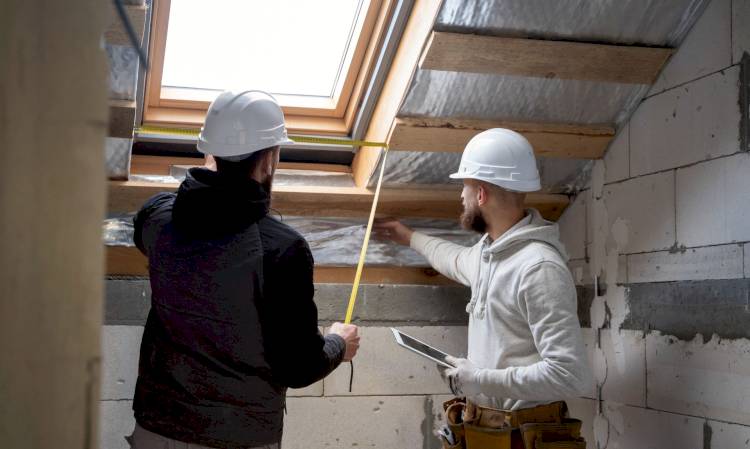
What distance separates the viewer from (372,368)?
303cm

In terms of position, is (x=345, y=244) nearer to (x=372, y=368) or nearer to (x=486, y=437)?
(x=372, y=368)

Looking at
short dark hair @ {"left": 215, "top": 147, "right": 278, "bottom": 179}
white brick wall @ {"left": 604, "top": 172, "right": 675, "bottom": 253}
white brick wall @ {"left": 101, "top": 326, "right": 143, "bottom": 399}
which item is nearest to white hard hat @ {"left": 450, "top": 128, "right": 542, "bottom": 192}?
white brick wall @ {"left": 604, "top": 172, "right": 675, "bottom": 253}

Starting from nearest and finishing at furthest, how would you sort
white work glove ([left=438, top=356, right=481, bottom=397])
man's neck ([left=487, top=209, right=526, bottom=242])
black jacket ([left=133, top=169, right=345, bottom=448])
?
black jacket ([left=133, top=169, right=345, bottom=448])
white work glove ([left=438, top=356, right=481, bottom=397])
man's neck ([left=487, top=209, right=526, bottom=242])

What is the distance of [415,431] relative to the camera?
10.1ft

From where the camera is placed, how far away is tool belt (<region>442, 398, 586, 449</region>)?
2197 mm

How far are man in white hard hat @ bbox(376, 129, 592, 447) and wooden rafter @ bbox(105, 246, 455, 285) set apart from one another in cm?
50

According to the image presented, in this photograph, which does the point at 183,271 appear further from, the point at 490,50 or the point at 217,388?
the point at 490,50

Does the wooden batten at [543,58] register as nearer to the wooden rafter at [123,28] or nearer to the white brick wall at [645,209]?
the white brick wall at [645,209]

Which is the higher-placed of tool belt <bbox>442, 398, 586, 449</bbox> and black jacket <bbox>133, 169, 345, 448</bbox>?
black jacket <bbox>133, 169, 345, 448</bbox>

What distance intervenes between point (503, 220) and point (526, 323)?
355 millimetres

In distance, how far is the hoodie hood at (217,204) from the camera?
174cm

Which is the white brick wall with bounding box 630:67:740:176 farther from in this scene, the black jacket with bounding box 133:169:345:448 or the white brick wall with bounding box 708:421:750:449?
the black jacket with bounding box 133:169:345:448

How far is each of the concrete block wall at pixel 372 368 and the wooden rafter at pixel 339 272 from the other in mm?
34

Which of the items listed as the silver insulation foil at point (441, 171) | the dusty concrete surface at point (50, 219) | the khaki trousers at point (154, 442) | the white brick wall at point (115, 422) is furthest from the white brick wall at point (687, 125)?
the dusty concrete surface at point (50, 219)
